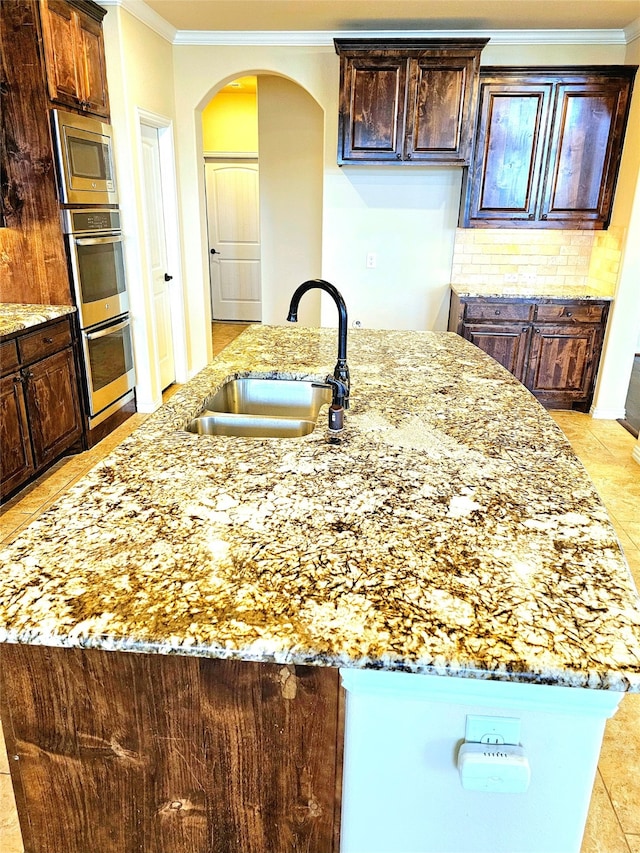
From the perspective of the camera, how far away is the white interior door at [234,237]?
783 centimetres

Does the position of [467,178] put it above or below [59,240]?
above

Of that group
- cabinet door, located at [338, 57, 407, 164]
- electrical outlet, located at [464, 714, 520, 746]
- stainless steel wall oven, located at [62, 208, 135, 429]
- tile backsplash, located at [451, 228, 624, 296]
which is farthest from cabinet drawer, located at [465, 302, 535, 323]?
electrical outlet, located at [464, 714, 520, 746]

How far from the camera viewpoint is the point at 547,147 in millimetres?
4309

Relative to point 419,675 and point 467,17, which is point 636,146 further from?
point 419,675

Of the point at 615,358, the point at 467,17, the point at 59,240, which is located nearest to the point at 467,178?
the point at 467,17

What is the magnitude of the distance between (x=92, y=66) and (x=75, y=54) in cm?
21

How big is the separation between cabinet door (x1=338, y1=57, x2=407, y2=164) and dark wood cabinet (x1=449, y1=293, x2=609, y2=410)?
4.00 ft

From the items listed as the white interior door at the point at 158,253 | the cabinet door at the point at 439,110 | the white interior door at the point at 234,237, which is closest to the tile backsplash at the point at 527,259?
the cabinet door at the point at 439,110

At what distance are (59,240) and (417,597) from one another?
10.7 feet

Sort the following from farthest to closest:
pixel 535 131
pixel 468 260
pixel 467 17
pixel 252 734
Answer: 1. pixel 468 260
2. pixel 535 131
3. pixel 467 17
4. pixel 252 734

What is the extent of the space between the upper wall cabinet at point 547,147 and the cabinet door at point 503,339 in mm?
761

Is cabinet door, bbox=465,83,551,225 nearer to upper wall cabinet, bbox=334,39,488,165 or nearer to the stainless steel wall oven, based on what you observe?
upper wall cabinet, bbox=334,39,488,165

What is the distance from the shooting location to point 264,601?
0.94 meters

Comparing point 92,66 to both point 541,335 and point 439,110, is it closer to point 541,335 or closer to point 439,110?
point 439,110
